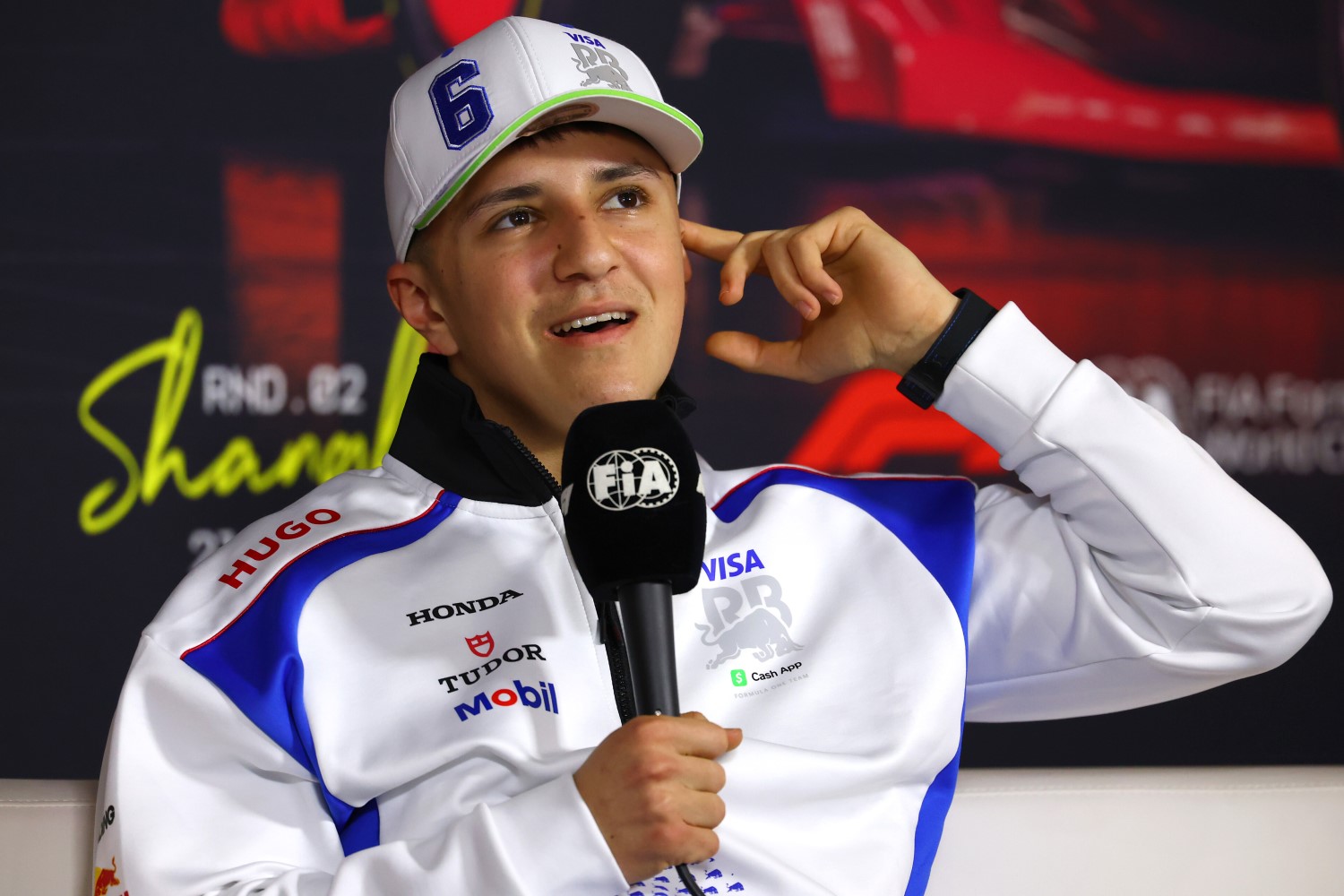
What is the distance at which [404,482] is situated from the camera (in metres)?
1.40

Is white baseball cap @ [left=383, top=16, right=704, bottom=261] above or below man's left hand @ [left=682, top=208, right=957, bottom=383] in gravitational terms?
above

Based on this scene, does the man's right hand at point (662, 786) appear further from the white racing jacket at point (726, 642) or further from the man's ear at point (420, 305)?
the man's ear at point (420, 305)

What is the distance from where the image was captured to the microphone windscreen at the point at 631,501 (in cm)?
89

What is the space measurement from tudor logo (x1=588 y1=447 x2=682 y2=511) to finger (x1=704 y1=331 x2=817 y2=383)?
464 millimetres

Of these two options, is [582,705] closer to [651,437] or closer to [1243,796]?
[651,437]

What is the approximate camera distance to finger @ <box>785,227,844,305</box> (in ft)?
4.25

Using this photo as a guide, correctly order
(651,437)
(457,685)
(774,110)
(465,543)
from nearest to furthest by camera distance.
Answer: (651,437) → (457,685) → (465,543) → (774,110)

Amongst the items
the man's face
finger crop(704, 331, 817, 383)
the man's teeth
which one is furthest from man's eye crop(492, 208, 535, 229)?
finger crop(704, 331, 817, 383)

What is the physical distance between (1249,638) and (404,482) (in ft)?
2.77

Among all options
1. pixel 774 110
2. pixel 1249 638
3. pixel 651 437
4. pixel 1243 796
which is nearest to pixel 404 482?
pixel 651 437

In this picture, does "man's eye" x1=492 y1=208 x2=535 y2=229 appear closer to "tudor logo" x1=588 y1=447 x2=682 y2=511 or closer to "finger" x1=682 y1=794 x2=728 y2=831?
"tudor logo" x1=588 y1=447 x2=682 y2=511

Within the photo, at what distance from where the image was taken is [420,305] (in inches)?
55.7

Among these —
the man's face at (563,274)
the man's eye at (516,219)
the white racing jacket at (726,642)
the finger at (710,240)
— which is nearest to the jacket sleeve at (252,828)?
the white racing jacket at (726,642)

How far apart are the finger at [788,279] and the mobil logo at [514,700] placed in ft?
1.43
